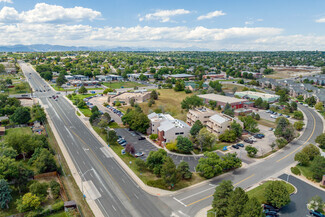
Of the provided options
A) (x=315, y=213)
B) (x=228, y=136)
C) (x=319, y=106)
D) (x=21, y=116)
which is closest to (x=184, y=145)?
(x=228, y=136)

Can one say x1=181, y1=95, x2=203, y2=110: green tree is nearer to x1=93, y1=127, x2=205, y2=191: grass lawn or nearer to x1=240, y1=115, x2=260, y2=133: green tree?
x1=240, y1=115, x2=260, y2=133: green tree

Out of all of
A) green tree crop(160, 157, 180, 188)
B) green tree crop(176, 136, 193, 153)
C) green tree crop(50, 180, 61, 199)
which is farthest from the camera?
green tree crop(176, 136, 193, 153)

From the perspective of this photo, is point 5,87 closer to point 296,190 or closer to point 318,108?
point 296,190

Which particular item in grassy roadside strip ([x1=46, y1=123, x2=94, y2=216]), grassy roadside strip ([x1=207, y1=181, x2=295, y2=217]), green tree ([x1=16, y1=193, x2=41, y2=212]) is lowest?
grassy roadside strip ([x1=207, y1=181, x2=295, y2=217])

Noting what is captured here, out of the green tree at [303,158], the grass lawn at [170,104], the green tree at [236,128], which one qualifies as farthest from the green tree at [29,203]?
the green tree at [303,158]

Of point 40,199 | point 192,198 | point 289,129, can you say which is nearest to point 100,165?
point 40,199

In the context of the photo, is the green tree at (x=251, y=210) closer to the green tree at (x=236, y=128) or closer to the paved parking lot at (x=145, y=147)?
the paved parking lot at (x=145, y=147)

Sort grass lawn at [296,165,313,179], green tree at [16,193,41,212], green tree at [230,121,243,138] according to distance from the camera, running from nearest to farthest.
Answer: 1. green tree at [16,193,41,212]
2. grass lawn at [296,165,313,179]
3. green tree at [230,121,243,138]

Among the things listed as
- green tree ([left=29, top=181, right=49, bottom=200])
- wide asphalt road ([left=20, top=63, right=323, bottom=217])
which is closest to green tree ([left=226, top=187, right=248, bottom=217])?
wide asphalt road ([left=20, top=63, right=323, bottom=217])
